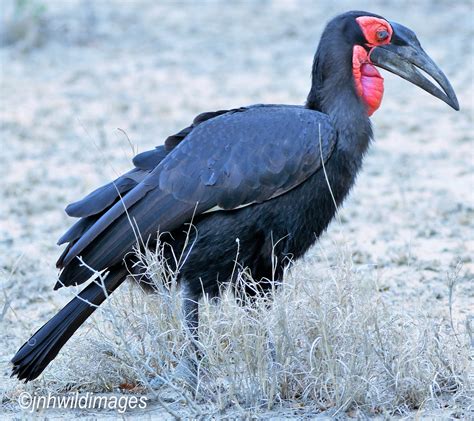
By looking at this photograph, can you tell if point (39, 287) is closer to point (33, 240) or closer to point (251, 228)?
point (33, 240)

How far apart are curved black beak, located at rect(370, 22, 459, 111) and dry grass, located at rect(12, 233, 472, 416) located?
0.85 m

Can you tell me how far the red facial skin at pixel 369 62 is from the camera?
4398 millimetres

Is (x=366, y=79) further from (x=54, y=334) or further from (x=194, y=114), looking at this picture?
(x=194, y=114)

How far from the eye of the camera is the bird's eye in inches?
174

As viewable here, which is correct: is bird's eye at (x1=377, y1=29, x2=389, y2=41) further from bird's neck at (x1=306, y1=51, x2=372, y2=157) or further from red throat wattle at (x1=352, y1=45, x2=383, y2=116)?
bird's neck at (x1=306, y1=51, x2=372, y2=157)

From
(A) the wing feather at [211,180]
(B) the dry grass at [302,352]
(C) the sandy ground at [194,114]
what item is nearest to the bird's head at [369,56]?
(A) the wing feather at [211,180]

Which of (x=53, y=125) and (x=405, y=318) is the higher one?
(x=405, y=318)

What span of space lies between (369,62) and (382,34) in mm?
127

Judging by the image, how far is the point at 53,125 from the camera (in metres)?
9.28

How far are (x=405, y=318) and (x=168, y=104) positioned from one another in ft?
20.3

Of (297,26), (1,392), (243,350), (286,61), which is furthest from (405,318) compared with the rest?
(297,26)

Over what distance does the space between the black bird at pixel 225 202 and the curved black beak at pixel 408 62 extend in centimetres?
22

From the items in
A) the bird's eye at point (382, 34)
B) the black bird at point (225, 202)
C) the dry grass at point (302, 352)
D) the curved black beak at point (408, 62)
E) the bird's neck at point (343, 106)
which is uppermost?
the bird's eye at point (382, 34)

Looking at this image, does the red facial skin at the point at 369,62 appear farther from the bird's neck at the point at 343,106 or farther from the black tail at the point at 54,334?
the black tail at the point at 54,334
